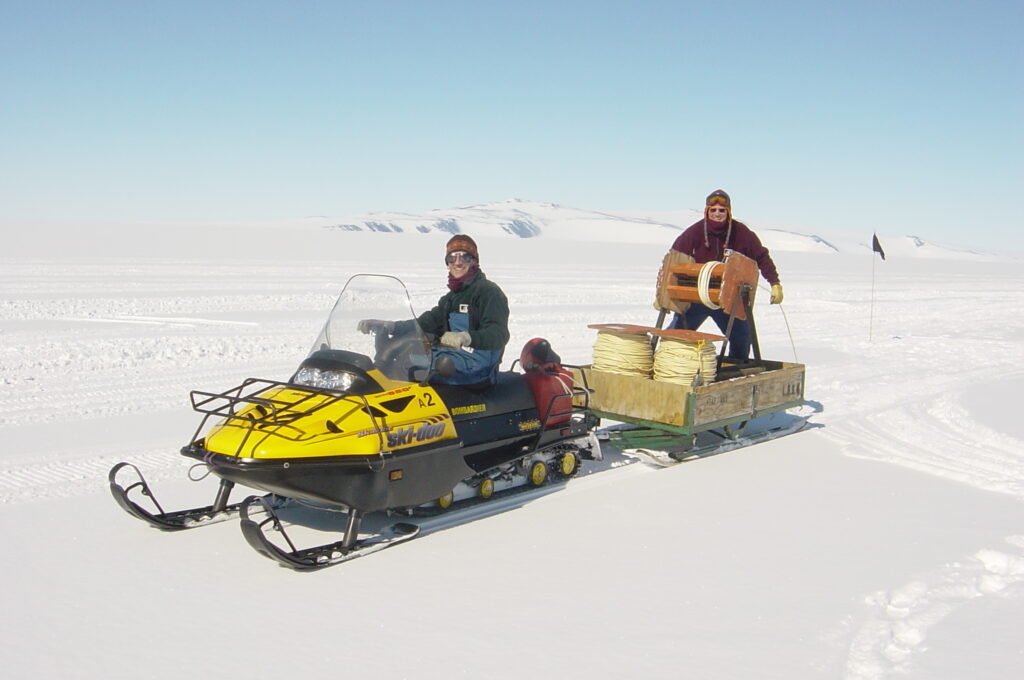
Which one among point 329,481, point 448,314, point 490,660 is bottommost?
point 490,660

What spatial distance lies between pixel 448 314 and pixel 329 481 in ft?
6.36

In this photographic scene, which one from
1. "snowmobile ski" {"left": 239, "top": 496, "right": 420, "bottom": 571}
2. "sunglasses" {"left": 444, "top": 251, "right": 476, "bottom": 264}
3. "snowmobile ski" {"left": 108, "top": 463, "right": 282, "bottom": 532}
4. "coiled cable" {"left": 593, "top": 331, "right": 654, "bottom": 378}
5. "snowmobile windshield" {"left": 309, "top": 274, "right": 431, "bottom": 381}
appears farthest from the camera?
"coiled cable" {"left": 593, "top": 331, "right": 654, "bottom": 378}

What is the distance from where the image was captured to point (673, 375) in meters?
7.15

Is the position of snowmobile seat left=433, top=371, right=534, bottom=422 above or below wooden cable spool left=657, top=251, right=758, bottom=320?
below

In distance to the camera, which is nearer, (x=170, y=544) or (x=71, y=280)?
(x=170, y=544)

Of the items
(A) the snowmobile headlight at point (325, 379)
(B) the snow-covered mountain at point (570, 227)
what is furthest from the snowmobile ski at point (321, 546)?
(B) the snow-covered mountain at point (570, 227)

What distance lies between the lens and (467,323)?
614cm

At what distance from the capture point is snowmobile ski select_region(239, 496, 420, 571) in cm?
440

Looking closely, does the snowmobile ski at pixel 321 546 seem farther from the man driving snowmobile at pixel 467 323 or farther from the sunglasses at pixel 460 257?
the sunglasses at pixel 460 257

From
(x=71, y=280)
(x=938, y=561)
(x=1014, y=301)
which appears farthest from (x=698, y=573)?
(x=1014, y=301)

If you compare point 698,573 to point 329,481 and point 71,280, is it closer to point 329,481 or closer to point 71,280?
point 329,481

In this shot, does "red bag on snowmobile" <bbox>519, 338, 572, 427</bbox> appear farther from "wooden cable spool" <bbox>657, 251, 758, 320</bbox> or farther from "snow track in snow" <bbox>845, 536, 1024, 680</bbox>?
"snow track in snow" <bbox>845, 536, 1024, 680</bbox>

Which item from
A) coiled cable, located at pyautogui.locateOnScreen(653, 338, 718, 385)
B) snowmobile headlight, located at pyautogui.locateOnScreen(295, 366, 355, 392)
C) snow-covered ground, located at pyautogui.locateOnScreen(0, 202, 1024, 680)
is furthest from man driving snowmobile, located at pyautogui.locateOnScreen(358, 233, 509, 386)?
coiled cable, located at pyautogui.locateOnScreen(653, 338, 718, 385)

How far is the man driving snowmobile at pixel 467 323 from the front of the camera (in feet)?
18.0
